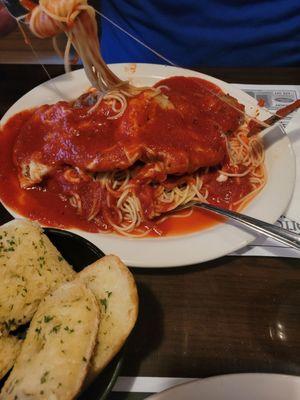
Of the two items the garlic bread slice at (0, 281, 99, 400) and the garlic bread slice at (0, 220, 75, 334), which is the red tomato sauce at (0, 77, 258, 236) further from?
the garlic bread slice at (0, 281, 99, 400)

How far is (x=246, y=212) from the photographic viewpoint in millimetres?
1857

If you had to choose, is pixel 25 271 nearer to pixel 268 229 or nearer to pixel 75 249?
pixel 75 249

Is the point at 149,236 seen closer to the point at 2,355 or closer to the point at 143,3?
the point at 2,355

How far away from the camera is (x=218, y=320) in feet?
5.06

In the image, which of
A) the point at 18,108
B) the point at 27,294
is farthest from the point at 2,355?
the point at 18,108

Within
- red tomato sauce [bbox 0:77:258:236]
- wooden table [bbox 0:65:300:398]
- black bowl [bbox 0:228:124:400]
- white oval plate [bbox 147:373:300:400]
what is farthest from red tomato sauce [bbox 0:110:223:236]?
white oval plate [bbox 147:373:300:400]

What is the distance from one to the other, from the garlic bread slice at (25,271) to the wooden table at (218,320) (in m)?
0.44

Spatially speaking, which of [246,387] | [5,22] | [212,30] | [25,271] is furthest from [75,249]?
[5,22]

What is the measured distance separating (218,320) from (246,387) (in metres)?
0.32

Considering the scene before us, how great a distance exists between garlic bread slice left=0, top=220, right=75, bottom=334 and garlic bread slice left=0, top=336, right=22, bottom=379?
0.03m

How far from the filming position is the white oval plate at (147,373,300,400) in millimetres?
1218

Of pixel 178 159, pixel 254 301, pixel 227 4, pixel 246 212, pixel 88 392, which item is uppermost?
pixel 227 4

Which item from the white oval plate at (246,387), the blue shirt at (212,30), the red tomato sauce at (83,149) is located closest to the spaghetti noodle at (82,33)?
the red tomato sauce at (83,149)

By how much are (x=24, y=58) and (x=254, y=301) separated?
11.5 ft
